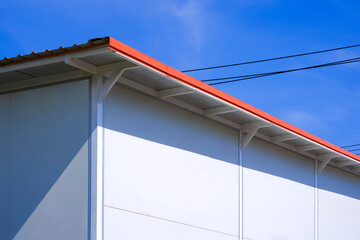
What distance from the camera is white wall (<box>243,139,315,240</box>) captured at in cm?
1440

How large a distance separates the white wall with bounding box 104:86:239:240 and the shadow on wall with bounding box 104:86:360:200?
0.02 m

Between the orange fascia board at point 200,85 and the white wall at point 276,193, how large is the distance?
2.42ft

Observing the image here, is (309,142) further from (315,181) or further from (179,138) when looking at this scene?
(179,138)

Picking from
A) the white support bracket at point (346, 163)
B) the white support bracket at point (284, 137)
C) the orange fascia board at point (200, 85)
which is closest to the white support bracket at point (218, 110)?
the orange fascia board at point (200, 85)

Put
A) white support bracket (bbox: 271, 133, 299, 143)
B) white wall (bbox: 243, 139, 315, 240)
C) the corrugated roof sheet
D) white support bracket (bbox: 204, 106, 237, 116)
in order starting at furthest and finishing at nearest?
white support bracket (bbox: 271, 133, 299, 143) < white wall (bbox: 243, 139, 315, 240) < white support bracket (bbox: 204, 106, 237, 116) < the corrugated roof sheet

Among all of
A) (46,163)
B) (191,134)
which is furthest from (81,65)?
(191,134)

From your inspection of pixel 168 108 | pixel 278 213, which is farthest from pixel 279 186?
pixel 168 108

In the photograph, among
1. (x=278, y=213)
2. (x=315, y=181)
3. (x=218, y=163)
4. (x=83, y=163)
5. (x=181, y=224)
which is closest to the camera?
(x=83, y=163)

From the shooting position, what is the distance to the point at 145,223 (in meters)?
11.3

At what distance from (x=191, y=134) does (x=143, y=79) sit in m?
1.81

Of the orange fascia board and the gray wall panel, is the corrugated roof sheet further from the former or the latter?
the gray wall panel

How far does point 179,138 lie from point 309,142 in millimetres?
4237

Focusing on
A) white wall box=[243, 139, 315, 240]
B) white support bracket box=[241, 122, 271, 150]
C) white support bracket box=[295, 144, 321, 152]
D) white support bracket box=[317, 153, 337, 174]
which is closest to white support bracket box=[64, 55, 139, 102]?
white support bracket box=[241, 122, 271, 150]

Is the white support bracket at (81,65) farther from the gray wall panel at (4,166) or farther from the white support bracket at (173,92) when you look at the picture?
the gray wall panel at (4,166)
